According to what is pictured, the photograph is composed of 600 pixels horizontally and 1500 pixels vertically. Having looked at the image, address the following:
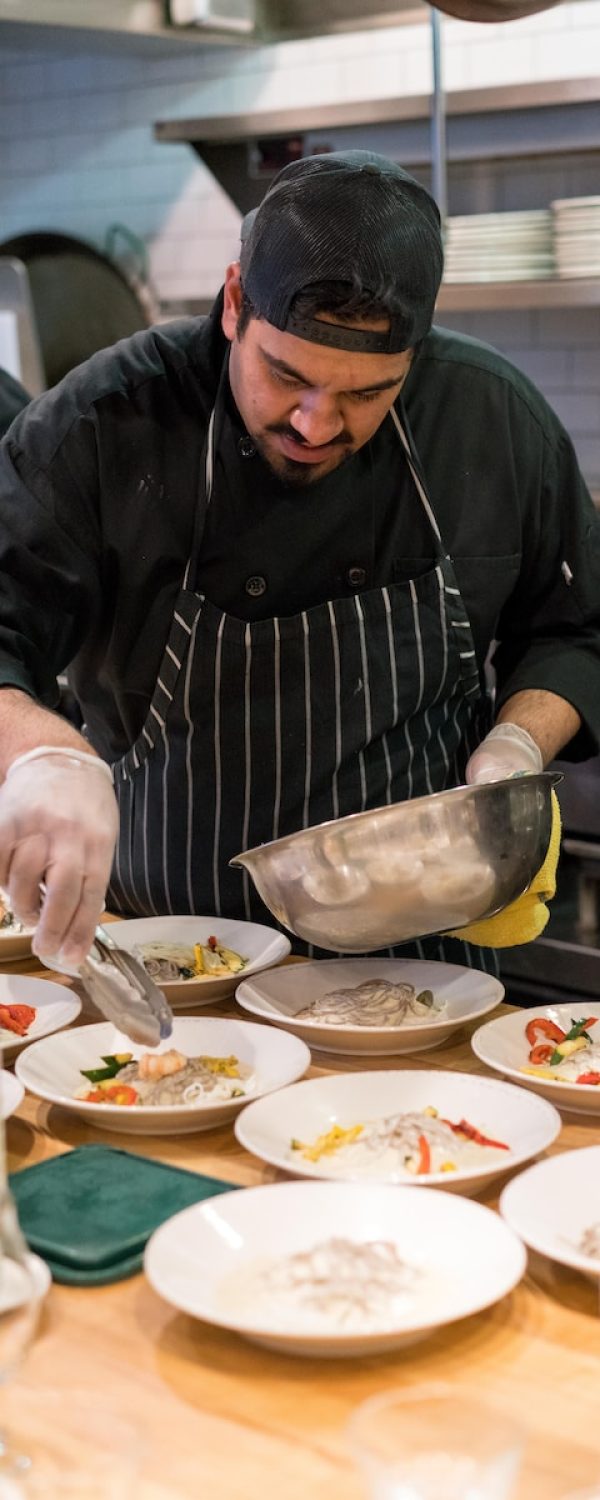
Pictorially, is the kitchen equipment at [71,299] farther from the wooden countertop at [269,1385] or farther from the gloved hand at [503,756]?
the wooden countertop at [269,1385]

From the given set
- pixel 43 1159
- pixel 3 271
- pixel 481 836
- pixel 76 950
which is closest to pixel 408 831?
pixel 481 836

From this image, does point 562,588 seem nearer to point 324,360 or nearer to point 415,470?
point 415,470

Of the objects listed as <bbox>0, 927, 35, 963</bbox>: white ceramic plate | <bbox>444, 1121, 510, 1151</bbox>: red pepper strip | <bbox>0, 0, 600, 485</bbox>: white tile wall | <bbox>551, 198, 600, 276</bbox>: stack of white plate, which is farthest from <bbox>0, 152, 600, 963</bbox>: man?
<bbox>0, 0, 600, 485</bbox>: white tile wall

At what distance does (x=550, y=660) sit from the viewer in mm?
2408

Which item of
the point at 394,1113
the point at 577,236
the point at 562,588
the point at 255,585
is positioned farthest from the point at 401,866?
the point at 577,236

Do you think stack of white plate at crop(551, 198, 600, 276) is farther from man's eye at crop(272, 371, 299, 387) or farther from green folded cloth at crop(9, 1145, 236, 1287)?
green folded cloth at crop(9, 1145, 236, 1287)

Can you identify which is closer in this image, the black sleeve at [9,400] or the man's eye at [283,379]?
the man's eye at [283,379]

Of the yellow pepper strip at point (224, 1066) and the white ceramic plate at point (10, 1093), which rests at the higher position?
the white ceramic plate at point (10, 1093)

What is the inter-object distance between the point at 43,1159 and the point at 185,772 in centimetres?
81

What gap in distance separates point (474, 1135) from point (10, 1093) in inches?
18.3

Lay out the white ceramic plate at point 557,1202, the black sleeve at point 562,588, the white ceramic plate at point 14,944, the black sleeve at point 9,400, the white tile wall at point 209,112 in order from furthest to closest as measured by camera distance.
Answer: the white tile wall at point 209,112
the black sleeve at point 9,400
the black sleeve at point 562,588
the white ceramic plate at point 14,944
the white ceramic plate at point 557,1202

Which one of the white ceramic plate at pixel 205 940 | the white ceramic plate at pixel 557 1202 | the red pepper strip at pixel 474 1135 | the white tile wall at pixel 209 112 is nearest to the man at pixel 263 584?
the white ceramic plate at pixel 205 940

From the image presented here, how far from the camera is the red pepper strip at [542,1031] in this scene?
5.90ft

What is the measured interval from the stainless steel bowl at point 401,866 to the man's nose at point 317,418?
1.70ft
